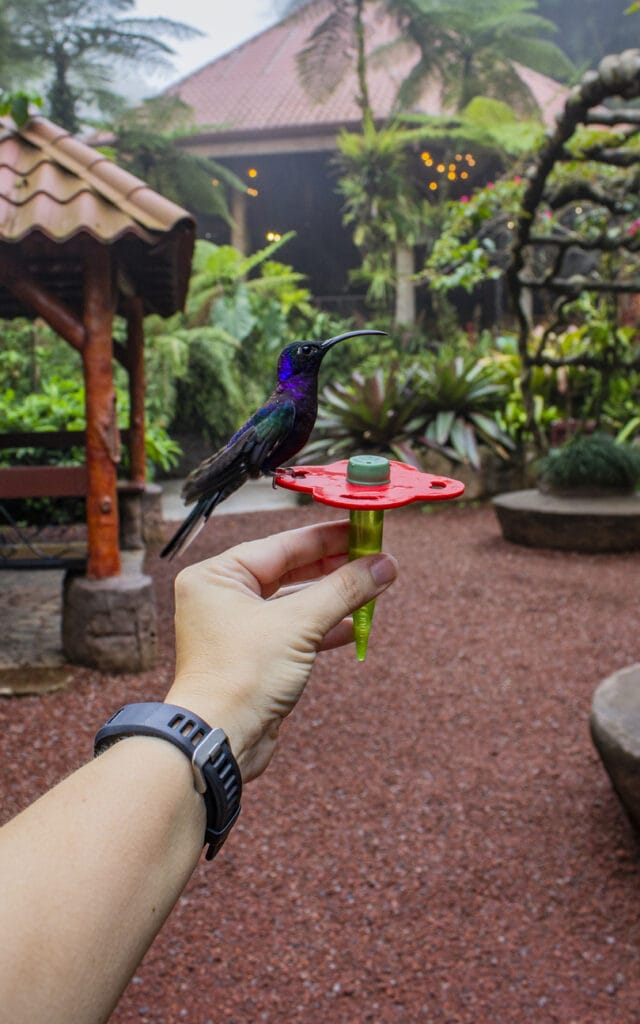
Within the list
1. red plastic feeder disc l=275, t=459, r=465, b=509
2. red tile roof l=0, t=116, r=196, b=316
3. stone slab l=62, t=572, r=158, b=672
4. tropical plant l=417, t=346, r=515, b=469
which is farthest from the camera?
tropical plant l=417, t=346, r=515, b=469

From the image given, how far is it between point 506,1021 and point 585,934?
342mm

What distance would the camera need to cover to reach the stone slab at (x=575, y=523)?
4.96m

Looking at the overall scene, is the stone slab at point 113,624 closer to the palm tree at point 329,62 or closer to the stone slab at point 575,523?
the stone slab at point 575,523

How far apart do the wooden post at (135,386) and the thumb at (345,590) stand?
216 centimetres

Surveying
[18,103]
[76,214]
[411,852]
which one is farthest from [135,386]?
[411,852]

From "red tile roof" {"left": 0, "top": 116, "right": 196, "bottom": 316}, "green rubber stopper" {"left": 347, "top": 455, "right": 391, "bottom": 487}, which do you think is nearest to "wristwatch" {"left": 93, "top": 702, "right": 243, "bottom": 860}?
"green rubber stopper" {"left": 347, "top": 455, "right": 391, "bottom": 487}

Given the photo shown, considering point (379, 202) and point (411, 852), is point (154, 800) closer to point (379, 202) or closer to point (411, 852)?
point (411, 852)

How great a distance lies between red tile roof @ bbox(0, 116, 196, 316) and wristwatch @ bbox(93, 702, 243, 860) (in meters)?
1.41

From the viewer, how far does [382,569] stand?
59 cm

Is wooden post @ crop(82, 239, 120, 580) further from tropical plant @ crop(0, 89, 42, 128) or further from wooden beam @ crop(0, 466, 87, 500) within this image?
tropical plant @ crop(0, 89, 42, 128)

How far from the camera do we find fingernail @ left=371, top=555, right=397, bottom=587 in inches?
23.1

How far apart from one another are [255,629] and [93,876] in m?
0.21

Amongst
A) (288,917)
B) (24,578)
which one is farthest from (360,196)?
(288,917)

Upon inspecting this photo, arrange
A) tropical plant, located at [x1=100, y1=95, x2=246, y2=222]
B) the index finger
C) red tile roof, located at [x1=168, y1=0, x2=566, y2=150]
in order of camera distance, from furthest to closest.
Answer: red tile roof, located at [x1=168, y1=0, x2=566, y2=150] → tropical plant, located at [x1=100, y1=95, x2=246, y2=222] → the index finger
